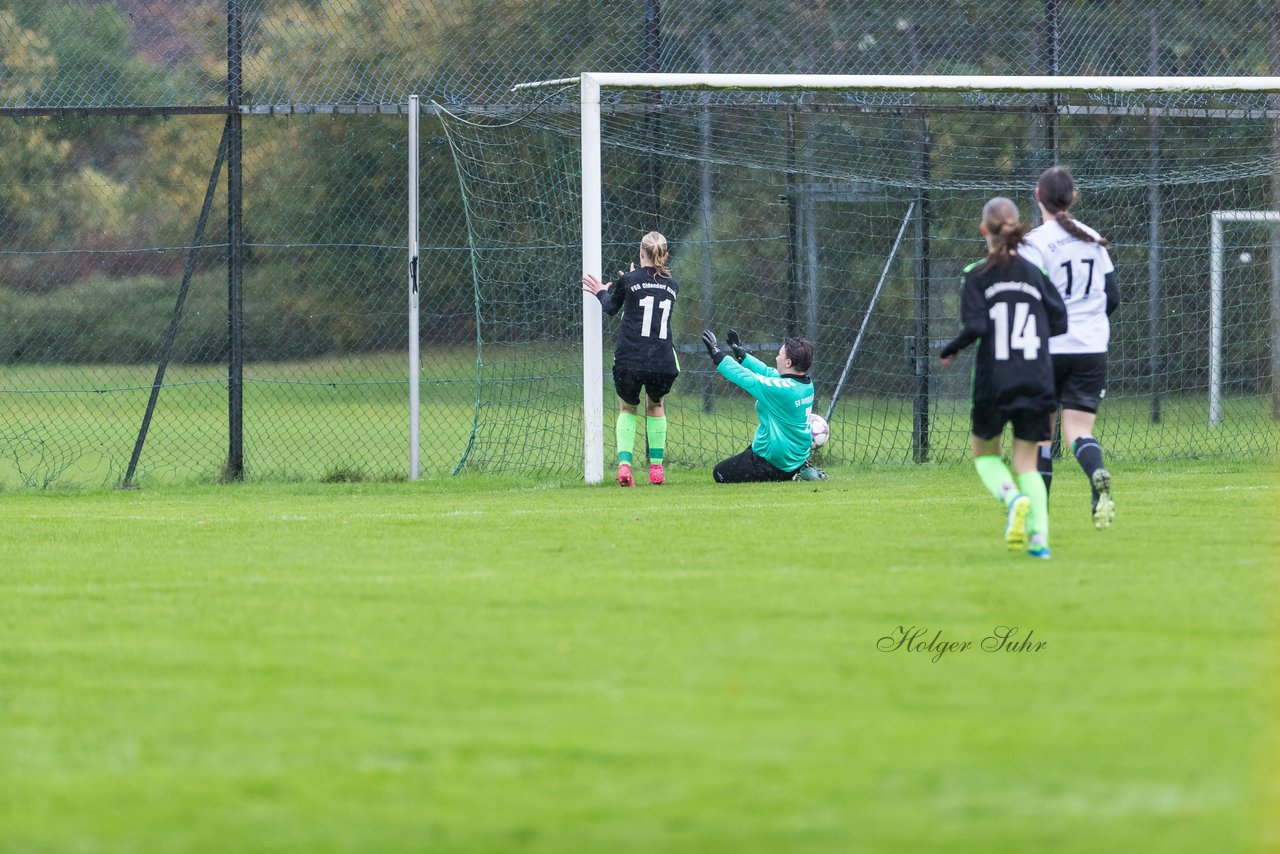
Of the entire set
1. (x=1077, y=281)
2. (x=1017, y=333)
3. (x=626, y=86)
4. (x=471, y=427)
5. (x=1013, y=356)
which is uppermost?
(x=626, y=86)

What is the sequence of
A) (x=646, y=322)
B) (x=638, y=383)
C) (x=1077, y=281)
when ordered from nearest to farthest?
(x=1077, y=281) < (x=646, y=322) < (x=638, y=383)

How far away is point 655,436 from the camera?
12.3m

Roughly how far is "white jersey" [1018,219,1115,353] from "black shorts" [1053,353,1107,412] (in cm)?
4

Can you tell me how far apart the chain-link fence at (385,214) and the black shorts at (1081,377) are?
5.08 meters

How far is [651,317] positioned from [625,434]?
0.88 m

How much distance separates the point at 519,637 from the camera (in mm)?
5707

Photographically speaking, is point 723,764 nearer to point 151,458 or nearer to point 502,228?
point 502,228

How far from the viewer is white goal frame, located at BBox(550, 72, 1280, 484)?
12.0m

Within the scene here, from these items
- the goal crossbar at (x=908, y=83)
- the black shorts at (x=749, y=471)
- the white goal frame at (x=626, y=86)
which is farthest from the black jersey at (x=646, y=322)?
the goal crossbar at (x=908, y=83)

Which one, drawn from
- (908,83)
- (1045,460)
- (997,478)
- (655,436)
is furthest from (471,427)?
(997,478)

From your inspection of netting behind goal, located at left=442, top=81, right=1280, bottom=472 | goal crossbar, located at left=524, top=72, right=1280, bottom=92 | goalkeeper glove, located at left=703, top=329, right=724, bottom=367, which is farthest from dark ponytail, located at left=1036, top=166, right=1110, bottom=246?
netting behind goal, located at left=442, top=81, right=1280, bottom=472

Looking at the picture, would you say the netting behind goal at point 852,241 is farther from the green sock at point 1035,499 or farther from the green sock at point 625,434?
the green sock at point 1035,499

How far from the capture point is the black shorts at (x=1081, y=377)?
351 inches
